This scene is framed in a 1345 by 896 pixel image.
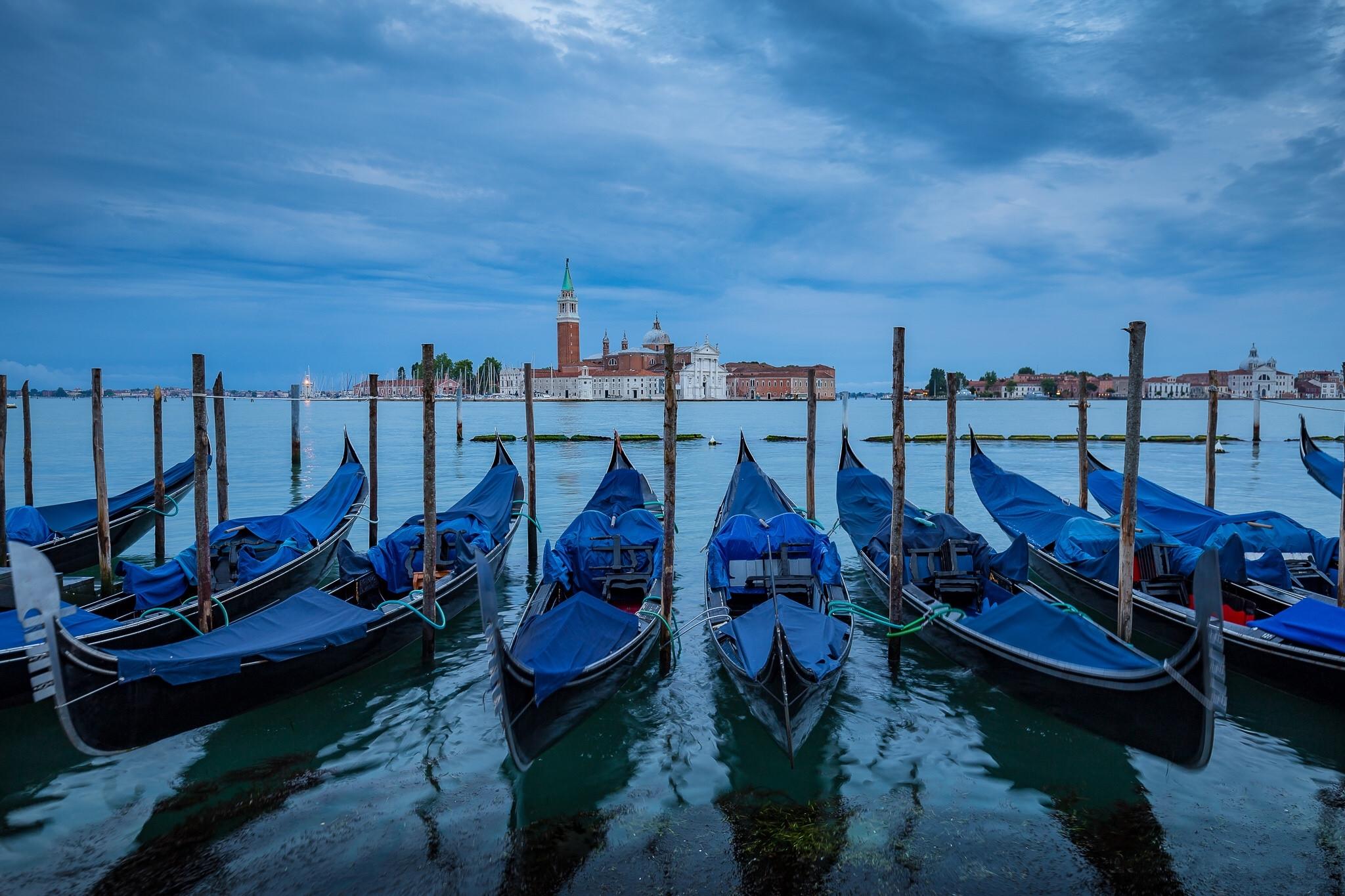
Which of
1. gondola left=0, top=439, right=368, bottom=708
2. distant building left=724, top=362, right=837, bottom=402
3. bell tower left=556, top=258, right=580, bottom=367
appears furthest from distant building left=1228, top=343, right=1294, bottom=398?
gondola left=0, top=439, right=368, bottom=708

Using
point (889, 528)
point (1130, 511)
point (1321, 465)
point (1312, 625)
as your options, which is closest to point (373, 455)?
point (889, 528)

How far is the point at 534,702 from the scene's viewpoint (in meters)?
3.15

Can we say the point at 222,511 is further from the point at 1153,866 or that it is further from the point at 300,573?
the point at 1153,866

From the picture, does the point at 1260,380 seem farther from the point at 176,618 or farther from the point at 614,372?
the point at 176,618

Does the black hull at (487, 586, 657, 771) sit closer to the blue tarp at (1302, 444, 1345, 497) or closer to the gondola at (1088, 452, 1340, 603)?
the gondola at (1088, 452, 1340, 603)

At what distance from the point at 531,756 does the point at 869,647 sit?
2.67 metres

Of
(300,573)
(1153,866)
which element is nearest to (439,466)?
(300,573)

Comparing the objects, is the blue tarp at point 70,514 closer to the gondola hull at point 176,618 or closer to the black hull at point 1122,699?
the gondola hull at point 176,618

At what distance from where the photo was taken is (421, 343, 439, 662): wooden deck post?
14.8 ft

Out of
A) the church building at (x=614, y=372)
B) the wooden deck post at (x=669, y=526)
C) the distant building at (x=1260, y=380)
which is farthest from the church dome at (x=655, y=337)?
the wooden deck post at (x=669, y=526)

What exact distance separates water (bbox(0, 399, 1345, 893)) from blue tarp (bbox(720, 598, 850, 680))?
442mm

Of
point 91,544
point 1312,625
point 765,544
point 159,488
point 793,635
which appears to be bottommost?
point 91,544

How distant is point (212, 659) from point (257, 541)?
261cm

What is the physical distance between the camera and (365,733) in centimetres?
386
